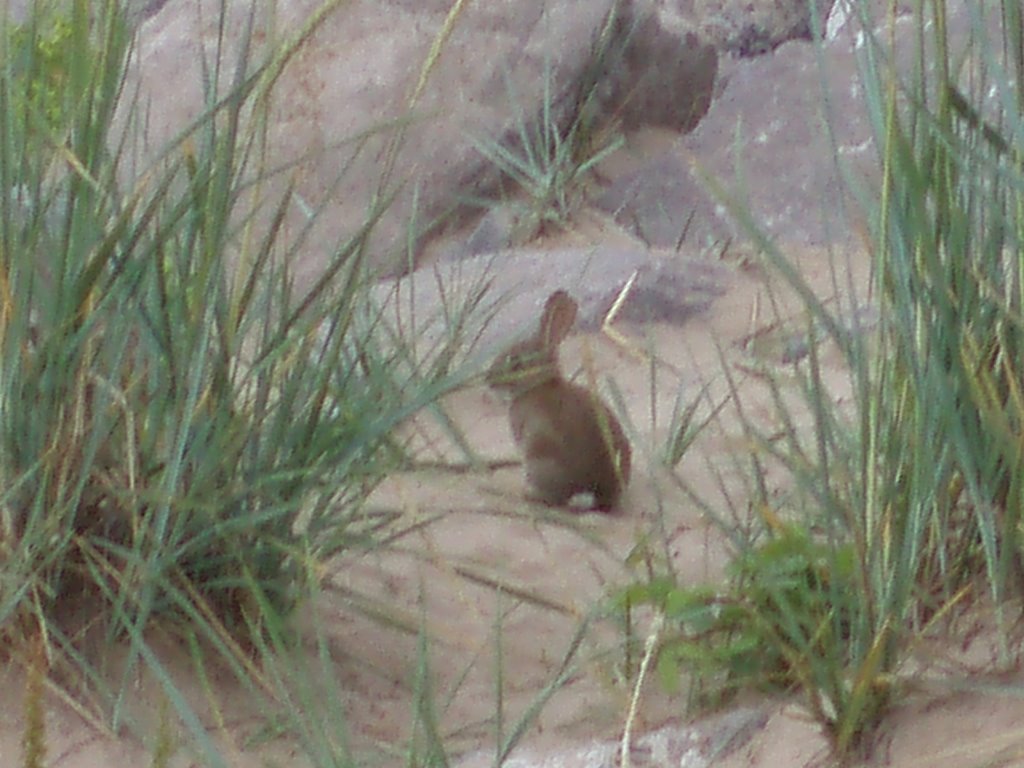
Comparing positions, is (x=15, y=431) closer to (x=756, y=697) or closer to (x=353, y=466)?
(x=353, y=466)

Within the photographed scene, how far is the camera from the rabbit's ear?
2854 mm

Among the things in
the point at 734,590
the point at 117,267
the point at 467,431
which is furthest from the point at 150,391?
the point at 467,431

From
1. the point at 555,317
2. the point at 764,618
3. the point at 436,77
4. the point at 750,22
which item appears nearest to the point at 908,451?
the point at 764,618

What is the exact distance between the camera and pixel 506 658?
6.41ft

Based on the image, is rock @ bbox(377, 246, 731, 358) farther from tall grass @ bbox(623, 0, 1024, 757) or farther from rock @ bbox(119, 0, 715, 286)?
tall grass @ bbox(623, 0, 1024, 757)

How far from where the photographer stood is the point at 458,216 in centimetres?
457

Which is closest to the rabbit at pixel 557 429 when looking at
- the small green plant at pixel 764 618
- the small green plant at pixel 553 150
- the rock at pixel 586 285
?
the rock at pixel 586 285

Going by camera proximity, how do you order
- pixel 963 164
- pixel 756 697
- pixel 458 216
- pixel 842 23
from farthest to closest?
pixel 842 23 → pixel 458 216 → pixel 756 697 → pixel 963 164

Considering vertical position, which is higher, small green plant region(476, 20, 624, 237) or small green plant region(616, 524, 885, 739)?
small green plant region(476, 20, 624, 237)

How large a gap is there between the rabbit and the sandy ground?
91 millimetres

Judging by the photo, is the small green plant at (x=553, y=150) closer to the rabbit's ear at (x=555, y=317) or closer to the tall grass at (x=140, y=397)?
the rabbit's ear at (x=555, y=317)

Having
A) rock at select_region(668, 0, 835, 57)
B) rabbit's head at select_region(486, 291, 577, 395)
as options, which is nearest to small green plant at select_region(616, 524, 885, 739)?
rabbit's head at select_region(486, 291, 577, 395)

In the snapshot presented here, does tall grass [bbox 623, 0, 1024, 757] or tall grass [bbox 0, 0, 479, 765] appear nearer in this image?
tall grass [bbox 623, 0, 1024, 757]

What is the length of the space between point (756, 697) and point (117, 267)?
85cm
